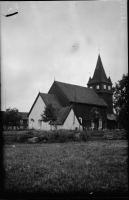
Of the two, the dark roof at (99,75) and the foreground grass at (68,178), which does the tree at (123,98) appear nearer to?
the foreground grass at (68,178)

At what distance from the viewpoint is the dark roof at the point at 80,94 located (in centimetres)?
4609

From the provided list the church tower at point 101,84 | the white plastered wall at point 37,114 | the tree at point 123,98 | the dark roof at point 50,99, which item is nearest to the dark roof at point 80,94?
the church tower at point 101,84

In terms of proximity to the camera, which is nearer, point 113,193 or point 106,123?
point 113,193

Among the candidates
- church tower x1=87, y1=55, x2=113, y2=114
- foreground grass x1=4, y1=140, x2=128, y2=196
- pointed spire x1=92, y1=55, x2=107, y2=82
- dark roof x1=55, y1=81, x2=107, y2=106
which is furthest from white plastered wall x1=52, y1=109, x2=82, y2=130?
foreground grass x1=4, y1=140, x2=128, y2=196

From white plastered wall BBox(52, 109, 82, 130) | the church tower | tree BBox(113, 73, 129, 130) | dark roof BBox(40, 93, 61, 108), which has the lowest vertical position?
white plastered wall BBox(52, 109, 82, 130)

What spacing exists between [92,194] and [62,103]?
40123 mm

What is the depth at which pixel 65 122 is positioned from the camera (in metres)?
37.3

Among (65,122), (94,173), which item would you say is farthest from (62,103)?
(94,173)

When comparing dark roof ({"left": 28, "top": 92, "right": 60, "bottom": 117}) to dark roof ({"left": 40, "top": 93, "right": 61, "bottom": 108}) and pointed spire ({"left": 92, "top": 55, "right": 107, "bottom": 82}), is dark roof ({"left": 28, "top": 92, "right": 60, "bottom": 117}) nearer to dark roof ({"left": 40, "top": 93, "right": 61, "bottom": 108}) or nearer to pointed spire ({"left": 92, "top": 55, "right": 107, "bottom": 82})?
dark roof ({"left": 40, "top": 93, "right": 61, "bottom": 108})

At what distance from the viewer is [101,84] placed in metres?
57.4

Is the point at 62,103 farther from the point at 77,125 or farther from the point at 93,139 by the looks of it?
the point at 93,139

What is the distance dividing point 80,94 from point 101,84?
35.8 ft

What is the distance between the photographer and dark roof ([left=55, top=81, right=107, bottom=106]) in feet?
151

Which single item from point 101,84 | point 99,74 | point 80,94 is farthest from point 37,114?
point 99,74
